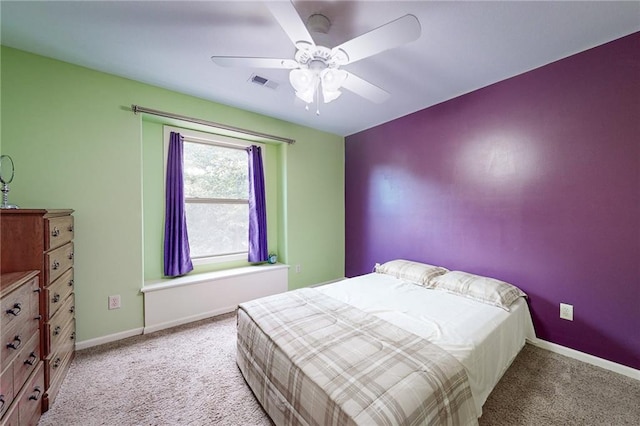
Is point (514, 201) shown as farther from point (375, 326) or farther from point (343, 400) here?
point (343, 400)

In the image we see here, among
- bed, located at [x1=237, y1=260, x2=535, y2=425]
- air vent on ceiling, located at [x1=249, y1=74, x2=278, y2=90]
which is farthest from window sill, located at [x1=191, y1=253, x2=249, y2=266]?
air vent on ceiling, located at [x1=249, y1=74, x2=278, y2=90]

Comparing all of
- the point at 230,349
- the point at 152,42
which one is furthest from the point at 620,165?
the point at 152,42

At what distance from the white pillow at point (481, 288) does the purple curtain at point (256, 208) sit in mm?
2237

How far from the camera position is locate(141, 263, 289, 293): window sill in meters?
2.49

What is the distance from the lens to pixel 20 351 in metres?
1.19

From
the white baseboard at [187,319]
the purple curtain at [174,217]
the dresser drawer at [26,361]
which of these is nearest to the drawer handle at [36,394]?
the dresser drawer at [26,361]

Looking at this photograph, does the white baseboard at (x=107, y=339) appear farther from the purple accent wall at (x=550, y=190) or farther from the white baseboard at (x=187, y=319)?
the purple accent wall at (x=550, y=190)

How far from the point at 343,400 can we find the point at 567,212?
238cm

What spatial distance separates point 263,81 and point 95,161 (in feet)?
5.66

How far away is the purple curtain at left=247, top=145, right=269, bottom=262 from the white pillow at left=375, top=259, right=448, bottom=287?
1689 mm

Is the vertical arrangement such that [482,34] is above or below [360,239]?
above

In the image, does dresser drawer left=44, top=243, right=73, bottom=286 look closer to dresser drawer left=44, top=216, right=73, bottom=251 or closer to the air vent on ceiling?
dresser drawer left=44, top=216, right=73, bottom=251

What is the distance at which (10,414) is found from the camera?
107 cm

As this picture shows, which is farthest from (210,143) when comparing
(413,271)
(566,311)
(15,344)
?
(566,311)
